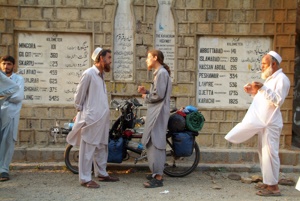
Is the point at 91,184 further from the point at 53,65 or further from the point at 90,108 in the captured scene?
the point at 53,65

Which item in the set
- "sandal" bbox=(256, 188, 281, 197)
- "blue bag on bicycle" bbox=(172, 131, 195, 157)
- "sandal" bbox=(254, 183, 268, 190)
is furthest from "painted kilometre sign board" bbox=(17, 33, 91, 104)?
"sandal" bbox=(256, 188, 281, 197)

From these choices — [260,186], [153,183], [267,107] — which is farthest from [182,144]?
[267,107]

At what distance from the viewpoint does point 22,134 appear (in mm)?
6898

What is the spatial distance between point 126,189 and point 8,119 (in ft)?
6.79

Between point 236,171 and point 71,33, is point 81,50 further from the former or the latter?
point 236,171

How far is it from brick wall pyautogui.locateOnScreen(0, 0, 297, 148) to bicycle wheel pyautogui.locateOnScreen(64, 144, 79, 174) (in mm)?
854

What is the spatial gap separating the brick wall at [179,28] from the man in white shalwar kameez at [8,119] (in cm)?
119

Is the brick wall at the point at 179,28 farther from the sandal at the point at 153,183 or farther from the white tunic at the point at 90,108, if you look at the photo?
the sandal at the point at 153,183

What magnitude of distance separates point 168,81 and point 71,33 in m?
2.52

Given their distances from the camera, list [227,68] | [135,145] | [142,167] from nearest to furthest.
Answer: [135,145]
[142,167]
[227,68]

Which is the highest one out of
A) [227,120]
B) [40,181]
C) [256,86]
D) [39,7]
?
[39,7]

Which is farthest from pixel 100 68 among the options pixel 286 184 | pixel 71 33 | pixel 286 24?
pixel 286 24

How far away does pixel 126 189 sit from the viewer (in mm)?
5246

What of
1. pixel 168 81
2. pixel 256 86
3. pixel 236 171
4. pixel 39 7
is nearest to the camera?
pixel 256 86
